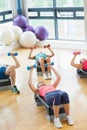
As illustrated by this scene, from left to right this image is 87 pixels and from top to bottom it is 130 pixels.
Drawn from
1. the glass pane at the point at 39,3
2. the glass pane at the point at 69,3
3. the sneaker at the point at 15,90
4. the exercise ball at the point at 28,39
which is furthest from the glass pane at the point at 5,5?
the sneaker at the point at 15,90

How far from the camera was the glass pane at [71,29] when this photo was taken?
6.89 metres

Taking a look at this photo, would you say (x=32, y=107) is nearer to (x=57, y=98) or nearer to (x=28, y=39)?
(x=57, y=98)

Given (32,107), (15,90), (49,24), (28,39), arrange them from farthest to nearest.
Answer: (49,24), (28,39), (15,90), (32,107)

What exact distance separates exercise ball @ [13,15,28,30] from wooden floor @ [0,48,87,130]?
2.20m

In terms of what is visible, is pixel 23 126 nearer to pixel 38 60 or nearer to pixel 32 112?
A: pixel 32 112

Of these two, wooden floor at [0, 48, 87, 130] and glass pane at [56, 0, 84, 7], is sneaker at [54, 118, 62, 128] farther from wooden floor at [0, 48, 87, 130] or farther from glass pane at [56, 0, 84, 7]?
glass pane at [56, 0, 84, 7]

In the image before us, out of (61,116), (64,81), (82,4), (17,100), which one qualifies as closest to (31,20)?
(82,4)

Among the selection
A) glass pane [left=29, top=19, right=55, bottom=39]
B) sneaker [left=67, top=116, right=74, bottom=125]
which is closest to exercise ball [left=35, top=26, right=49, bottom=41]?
glass pane [left=29, top=19, right=55, bottom=39]

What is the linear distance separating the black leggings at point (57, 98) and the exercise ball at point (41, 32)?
3.81m

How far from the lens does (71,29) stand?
7.02m

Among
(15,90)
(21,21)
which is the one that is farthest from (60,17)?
(15,90)

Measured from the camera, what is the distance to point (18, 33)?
6867mm

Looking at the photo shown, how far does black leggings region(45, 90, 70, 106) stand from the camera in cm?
312

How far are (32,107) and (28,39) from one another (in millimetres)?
3292
